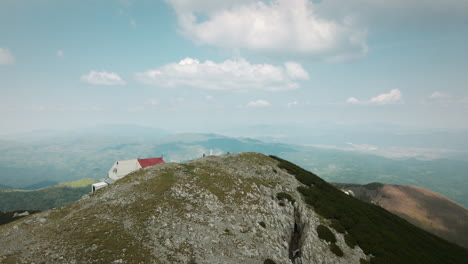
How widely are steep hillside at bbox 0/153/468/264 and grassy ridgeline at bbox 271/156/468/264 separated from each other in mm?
185

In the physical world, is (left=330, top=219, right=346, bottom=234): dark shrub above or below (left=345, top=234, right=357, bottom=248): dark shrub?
above

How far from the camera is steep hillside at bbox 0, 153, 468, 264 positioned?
22109mm

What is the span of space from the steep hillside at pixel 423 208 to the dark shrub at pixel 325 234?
456 feet

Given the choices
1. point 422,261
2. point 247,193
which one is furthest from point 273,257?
point 422,261

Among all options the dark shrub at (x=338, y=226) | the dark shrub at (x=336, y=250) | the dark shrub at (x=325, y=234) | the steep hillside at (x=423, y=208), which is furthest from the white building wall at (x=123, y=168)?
the steep hillside at (x=423, y=208)

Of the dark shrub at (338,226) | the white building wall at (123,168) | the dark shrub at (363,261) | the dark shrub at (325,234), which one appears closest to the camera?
the dark shrub at (363,261)

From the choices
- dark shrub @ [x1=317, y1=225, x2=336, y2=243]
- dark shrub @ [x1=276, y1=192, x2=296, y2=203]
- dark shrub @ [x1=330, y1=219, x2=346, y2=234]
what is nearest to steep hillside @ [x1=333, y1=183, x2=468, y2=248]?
dark shrub @ [x1=330, y1=219, x2=346, y2=234]

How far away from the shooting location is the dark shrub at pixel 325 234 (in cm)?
3055

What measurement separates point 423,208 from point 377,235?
16948 centimetres

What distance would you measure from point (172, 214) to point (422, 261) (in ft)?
125

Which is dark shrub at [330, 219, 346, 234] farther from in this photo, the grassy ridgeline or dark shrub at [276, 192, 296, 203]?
dark shrub at [276, 192, 296, 203]

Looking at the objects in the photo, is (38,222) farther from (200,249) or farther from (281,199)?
(281,199)

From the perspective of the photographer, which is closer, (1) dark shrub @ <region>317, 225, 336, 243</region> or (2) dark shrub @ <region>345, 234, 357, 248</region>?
(1) dark shrub @ <region>317, 225, 336, 243</region>

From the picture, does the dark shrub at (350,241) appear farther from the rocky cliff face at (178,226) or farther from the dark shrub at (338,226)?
the dark shrub at (338,226)
